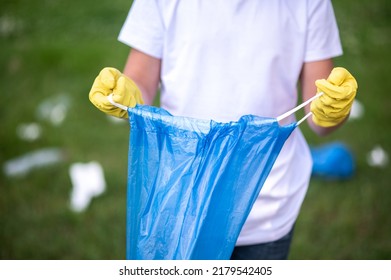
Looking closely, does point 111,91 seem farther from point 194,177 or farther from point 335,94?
point 335,94

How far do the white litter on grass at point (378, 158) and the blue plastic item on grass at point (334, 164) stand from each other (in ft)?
0.40

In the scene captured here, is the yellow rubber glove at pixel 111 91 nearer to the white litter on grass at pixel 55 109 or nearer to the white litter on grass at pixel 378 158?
the white litter on grass at pixel 378 158

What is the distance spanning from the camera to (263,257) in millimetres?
1416

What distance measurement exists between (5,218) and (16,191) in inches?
7.6

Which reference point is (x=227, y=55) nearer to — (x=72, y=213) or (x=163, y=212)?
(x=163, y=212)

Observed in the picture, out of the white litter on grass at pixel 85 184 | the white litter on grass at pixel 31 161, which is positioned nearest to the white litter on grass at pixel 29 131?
the white litter on grass at pixel 31 161

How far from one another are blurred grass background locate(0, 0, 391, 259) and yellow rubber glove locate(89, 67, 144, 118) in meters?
1.31

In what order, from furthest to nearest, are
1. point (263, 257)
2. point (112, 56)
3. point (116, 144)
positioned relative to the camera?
point (112, 56), point (116, 144), point (263, 257)

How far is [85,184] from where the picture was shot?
2701mm

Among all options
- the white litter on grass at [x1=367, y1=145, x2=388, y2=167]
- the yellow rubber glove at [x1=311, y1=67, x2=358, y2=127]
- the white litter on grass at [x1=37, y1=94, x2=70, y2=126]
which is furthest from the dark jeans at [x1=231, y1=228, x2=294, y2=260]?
the white litter on grass at [x1=37, y1=94, x2=70, y2=126]

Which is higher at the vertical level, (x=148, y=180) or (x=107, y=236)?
(x=148, y=180)

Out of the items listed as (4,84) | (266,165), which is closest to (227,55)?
(266,165)

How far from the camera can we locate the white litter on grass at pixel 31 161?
9.30 feet

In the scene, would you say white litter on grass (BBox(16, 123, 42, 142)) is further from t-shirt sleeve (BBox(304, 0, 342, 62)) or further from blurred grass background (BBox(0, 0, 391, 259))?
t-shirt sleeve (BBox(304, 0, 342, 62))
